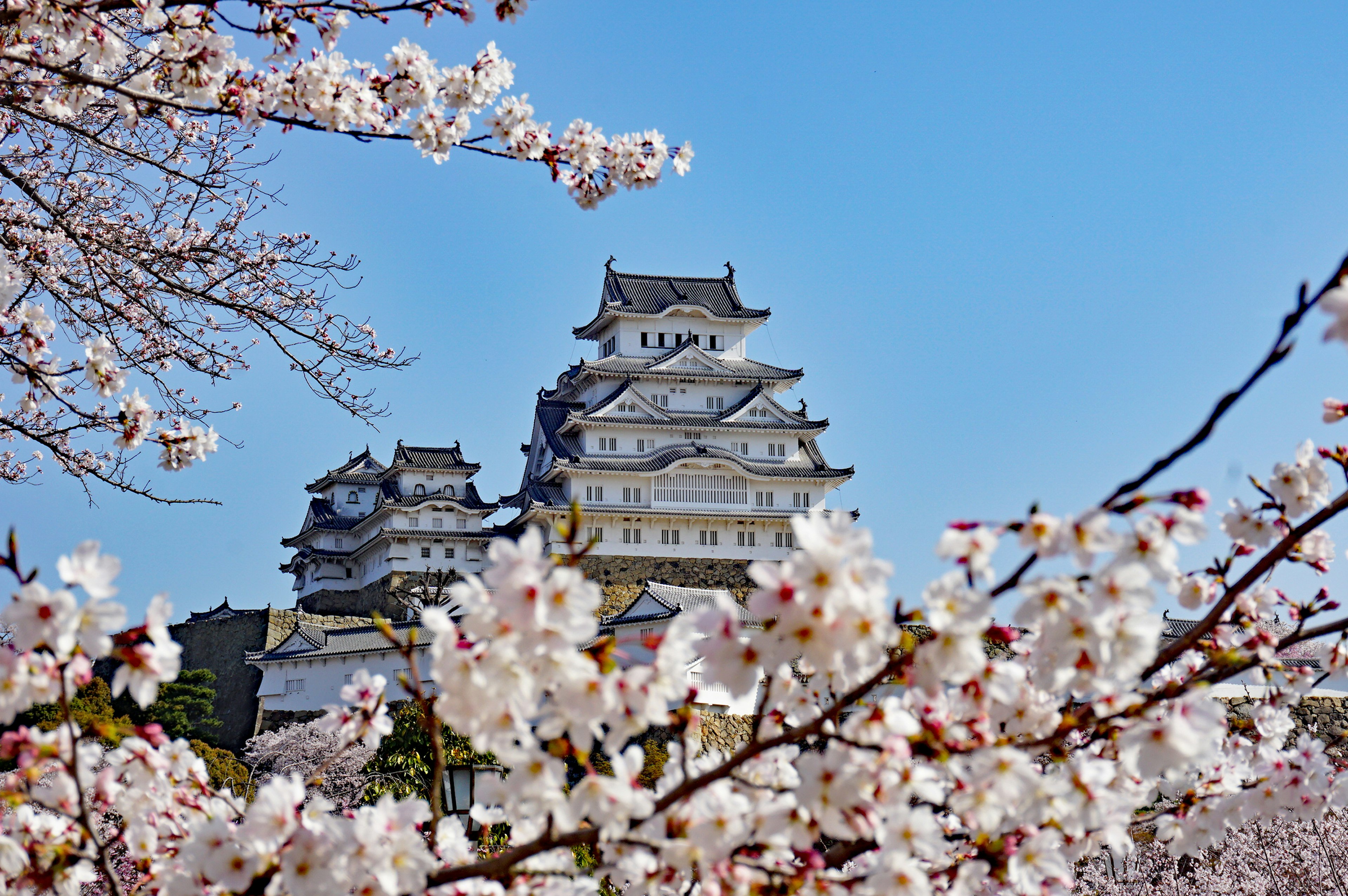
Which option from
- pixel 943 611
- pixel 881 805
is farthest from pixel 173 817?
pixel 943 611

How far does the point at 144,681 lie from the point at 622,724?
0.94m

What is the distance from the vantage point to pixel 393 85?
203 inches

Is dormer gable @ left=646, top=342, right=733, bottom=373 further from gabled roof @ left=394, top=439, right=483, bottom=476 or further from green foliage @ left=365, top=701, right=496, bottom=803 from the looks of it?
green foliage @ left=365, top=701, right=496, bottom=803

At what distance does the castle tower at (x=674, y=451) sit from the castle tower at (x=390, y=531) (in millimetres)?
1931

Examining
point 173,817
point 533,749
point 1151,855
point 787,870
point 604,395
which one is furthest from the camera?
point 604,395

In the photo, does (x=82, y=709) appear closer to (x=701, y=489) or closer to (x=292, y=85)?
(x=701, y=489)

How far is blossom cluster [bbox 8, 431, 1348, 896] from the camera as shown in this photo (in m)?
1.84

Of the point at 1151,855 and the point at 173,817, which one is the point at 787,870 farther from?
the point at 1151,855

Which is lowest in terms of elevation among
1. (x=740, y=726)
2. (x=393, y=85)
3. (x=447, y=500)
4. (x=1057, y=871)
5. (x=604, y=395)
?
(x=1057, y=871)

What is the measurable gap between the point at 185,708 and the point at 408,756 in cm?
1430

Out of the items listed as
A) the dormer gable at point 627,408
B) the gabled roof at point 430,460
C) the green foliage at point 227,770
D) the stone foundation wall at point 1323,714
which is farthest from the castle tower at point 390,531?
the stone foundation wall at point 1323,714

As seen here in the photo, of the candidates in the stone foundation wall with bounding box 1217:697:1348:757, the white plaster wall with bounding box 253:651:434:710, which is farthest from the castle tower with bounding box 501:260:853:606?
the stone foundation wall with bounding box 1217:697:1348:757

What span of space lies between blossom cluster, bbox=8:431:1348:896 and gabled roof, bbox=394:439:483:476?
1349 inches

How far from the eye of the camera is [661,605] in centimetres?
2542
